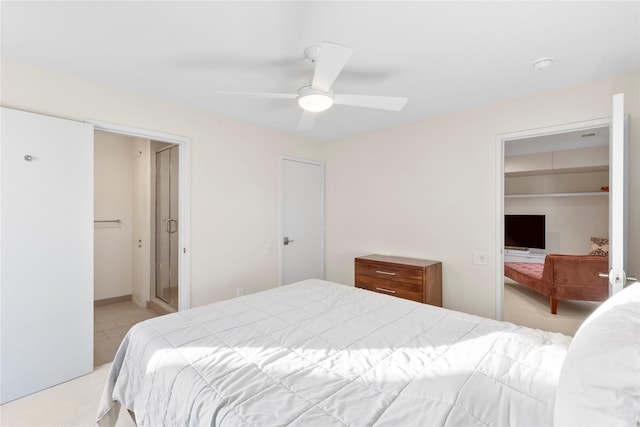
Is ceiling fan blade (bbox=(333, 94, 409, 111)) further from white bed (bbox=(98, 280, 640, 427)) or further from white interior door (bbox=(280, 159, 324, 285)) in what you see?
white interior door (bbox=(280, 159, 324, 285))

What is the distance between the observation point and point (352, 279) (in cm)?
408

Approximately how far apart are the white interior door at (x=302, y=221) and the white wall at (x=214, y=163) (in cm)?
15

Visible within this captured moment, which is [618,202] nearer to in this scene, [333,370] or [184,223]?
[333,370]

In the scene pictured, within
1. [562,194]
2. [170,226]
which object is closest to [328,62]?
[170,226]

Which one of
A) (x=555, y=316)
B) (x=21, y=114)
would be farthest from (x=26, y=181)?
(x=555, y=316)

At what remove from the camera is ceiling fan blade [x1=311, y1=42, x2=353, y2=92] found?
1458 millimetres

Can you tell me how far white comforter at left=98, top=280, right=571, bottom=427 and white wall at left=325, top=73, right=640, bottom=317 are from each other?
1397 mm

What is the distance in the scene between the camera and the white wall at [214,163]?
2252 millimetres

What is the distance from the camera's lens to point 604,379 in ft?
1.96

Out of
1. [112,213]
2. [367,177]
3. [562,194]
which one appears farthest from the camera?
[562,194]

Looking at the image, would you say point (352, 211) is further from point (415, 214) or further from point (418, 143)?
point (418, 143)

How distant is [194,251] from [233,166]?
1.02m

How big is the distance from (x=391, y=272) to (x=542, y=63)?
216 cm

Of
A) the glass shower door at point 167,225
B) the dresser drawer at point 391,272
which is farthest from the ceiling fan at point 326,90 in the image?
the glass shower door at point 167,225
